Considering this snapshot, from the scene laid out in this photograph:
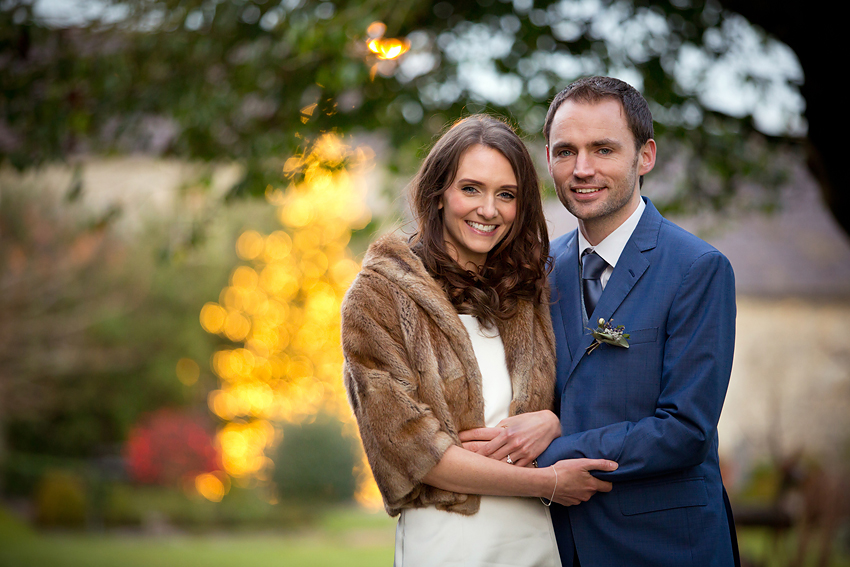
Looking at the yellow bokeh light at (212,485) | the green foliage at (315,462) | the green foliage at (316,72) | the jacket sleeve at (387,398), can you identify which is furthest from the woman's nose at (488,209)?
the yellow bokeh light at (212,485)

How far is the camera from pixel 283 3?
478cm

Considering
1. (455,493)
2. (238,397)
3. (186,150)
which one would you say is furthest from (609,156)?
(238,397)

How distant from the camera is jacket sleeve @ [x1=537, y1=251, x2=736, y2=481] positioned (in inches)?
88.5

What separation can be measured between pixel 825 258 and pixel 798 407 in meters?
4.80

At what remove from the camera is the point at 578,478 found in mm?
2330

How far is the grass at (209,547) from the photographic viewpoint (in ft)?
37.1

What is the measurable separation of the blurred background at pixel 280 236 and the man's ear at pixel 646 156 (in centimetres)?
97

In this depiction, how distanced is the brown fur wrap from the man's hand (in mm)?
238

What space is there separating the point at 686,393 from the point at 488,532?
0.77 meters

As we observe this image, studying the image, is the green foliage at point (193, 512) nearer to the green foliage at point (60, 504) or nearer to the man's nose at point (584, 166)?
the green foliage at point (60, 504)

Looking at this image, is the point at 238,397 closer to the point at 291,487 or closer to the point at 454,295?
the point at 291,487

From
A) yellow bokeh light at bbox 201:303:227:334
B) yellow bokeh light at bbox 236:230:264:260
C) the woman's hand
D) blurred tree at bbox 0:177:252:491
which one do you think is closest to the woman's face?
the woman's hand

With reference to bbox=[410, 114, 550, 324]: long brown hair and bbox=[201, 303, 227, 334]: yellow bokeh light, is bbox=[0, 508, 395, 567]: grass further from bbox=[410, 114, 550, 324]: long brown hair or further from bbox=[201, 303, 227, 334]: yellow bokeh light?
bbox=[410, 114, 550, 324]: long brown hair

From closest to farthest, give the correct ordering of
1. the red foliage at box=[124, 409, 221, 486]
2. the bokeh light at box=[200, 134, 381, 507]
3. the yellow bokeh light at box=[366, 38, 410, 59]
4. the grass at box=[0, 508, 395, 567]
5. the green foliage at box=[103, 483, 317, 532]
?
1. the yellow bokeh light at box=[366, 38, 410, 59]
2. the grass at box=[0, 508, 395, 567]
3. the green foliage at box=[103, 483, 317, 532]
4. the red foliage at box=[124, 409, 221, 486]
5. the bokeh light at box=[200, 134, 381, 507]
